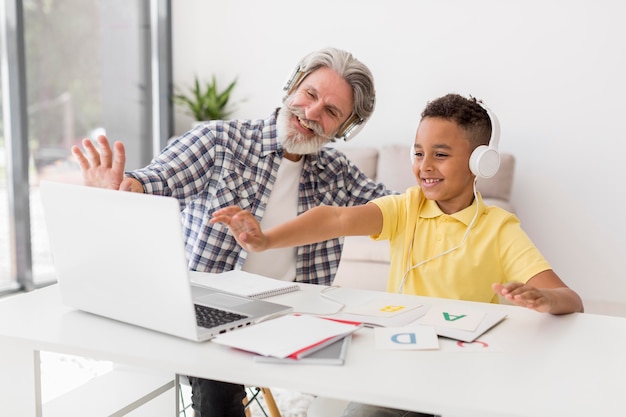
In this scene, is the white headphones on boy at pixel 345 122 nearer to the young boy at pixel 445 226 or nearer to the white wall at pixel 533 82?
the young boy at pixel 445 226

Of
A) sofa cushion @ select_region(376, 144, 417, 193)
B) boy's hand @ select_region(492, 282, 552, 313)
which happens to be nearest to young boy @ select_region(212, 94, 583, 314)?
boy's hand @ select_region(492, 282, 552, 313)

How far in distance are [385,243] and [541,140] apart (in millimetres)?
1399

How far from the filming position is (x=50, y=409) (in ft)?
4.19

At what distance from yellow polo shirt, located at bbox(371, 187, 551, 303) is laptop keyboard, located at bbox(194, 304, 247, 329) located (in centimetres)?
57

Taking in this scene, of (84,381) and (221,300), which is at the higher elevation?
(221,300)

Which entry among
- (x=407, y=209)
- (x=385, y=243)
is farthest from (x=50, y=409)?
(x=385, y=243)

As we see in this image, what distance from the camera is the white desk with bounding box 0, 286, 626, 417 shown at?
0.86m

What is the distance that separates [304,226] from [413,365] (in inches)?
23.4

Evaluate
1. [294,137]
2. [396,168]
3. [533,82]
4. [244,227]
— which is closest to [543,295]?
[244,227]

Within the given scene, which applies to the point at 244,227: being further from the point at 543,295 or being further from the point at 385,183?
the point at 385,183

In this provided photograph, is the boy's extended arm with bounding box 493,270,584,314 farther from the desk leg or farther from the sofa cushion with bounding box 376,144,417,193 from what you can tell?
the sofa cushion with bounding box 376,144,417,193

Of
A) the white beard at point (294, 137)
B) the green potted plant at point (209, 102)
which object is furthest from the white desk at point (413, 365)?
the green potted plant at point (209, 102)

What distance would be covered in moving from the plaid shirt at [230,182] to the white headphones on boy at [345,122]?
0.33ft

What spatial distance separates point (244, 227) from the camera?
136 centimetres
